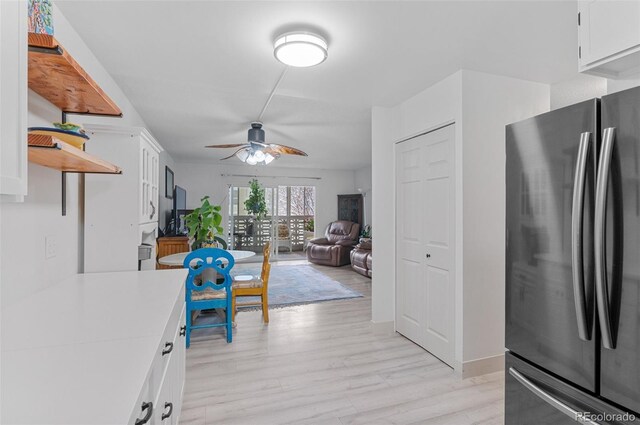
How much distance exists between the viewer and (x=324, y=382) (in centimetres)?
243

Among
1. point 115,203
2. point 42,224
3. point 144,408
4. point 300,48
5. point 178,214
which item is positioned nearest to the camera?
point 144,408

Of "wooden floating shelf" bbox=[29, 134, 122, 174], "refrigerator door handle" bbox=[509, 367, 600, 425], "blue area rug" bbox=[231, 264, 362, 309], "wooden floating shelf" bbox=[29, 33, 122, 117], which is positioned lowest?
"blue area rug" bbox=[231, 264, 362, 309]

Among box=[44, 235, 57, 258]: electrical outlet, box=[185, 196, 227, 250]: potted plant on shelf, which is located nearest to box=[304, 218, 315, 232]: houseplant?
box=[185, 196, 227, 250]: potted plant on shelf

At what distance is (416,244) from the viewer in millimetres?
3109

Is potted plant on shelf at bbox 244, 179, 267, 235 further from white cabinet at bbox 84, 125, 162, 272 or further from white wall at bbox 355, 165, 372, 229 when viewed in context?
white cabinet at bbox 84, 125, 162, 272

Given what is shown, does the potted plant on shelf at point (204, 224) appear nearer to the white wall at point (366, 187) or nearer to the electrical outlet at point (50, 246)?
the electrical outlet at point (50, 246)

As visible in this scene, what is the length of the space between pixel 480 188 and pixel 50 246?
290 cm

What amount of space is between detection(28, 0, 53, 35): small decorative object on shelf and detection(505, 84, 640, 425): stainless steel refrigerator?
197 centimetres

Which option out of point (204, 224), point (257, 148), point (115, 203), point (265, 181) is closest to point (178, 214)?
point (204, 224)

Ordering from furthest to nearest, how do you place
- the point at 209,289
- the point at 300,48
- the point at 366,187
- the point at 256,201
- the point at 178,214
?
the point at 366,187, the point at 256,201, the point at 178,214, the point at 209,289, the point at 300,48

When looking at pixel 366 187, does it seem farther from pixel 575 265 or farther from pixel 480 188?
pixel 575 265

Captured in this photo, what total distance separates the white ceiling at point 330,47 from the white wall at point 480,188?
162mm

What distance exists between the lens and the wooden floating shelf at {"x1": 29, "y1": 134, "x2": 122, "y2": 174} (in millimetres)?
1214

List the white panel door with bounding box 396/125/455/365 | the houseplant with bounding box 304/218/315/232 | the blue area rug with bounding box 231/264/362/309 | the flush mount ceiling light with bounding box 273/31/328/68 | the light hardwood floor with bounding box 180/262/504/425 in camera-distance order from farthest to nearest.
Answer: the houseplant with bounding box 304/218/315/232, the blue area rug with bounding box 231/264/362/309, the white panel door with bounding box 396/125/455/365, the light hardwood floor with bounding box 180/262/504/425, the flush mount ceiling light with bounding box 273/31/328/68
